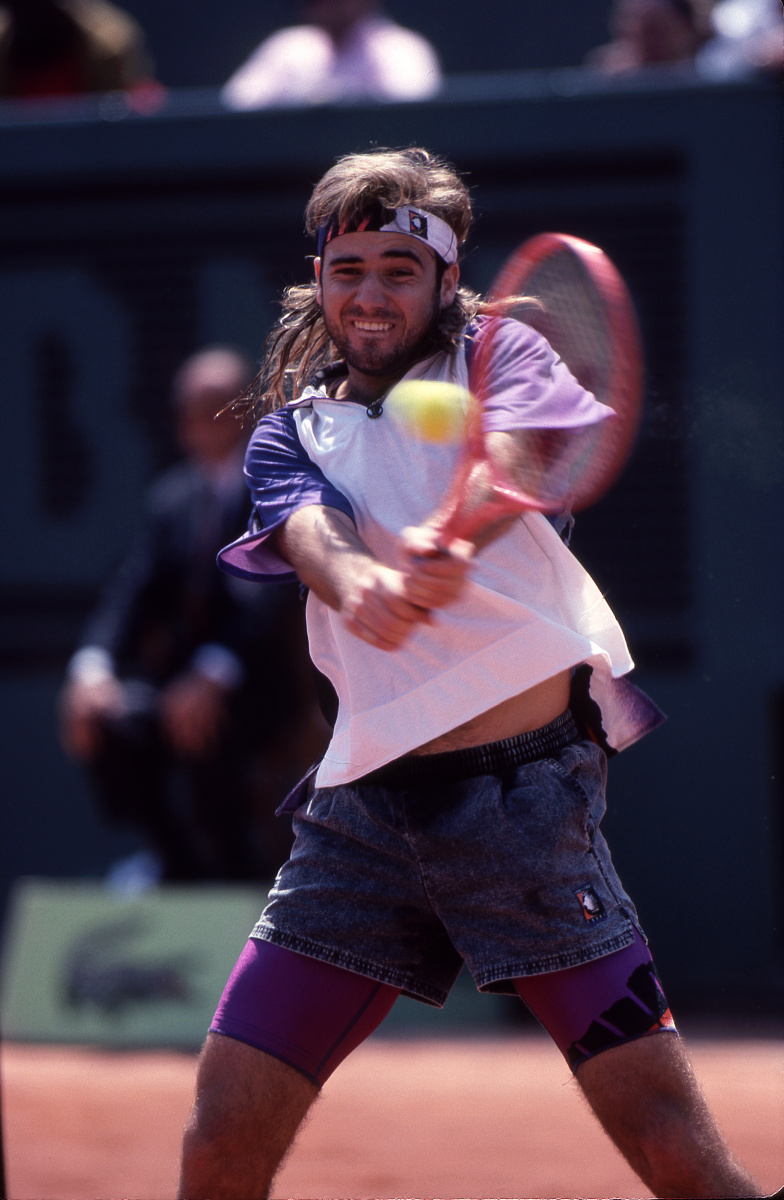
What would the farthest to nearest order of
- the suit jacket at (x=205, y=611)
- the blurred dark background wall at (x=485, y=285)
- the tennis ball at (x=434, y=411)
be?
the blurred dark background wall at (x=485, y=285)
the suit jacket at (x=205, y=611)
the tennis ball at (x=434, y=411)

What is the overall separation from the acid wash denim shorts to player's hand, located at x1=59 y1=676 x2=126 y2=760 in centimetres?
326

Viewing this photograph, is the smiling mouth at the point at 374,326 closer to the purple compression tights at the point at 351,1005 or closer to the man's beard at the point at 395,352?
the man's beard at the point at 395,352

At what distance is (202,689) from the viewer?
209 inches

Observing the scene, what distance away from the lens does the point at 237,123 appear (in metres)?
5.94

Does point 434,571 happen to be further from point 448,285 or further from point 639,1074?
point 639,1074

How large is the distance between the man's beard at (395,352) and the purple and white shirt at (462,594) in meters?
0.02

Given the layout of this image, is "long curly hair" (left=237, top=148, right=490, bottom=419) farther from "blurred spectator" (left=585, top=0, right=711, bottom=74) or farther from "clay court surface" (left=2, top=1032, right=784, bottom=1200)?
"blurred spectator" (left=585, top=0, right=711, bottom=74)

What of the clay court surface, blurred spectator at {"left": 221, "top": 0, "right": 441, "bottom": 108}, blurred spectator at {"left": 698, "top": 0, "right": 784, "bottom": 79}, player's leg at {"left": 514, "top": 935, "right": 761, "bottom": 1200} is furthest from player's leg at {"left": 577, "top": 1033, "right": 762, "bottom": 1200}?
blurred spectator at {"left": 221, "top": 0, "right": 441, "bottom": 108}

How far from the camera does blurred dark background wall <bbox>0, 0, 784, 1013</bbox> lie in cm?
539

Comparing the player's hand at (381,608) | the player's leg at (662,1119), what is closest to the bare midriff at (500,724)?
the player's hand at (381,608)

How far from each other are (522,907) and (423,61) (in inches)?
184

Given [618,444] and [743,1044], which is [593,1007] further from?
[743,1044]

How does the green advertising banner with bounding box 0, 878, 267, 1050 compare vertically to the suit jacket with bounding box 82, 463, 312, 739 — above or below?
below

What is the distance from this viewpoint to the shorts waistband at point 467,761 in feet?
7.25
